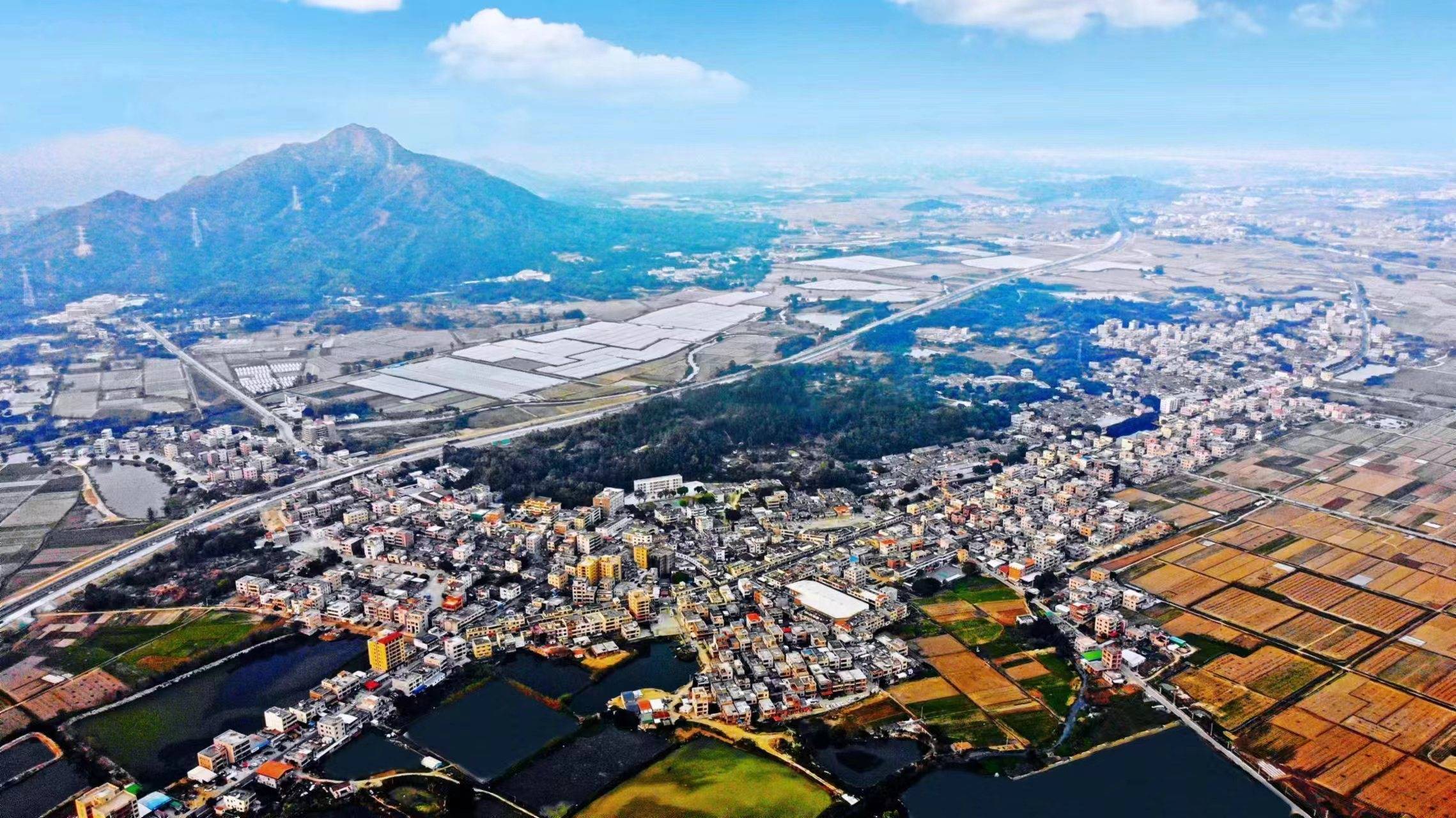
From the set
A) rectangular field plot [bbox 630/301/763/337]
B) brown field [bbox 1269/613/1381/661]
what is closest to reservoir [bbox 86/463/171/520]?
rectangular field plot [bbox 630/301/763/337]

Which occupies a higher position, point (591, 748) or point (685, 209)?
point (685, 209)

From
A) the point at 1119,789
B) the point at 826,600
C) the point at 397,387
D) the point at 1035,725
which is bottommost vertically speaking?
the point at 1119,789

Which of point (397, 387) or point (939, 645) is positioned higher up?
point (397, 387)

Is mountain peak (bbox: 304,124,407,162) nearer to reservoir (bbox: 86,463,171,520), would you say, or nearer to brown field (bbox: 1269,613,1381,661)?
reservoir (bbox: 86,463,171,520)

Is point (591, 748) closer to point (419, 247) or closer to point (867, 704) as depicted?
point (867, 704)

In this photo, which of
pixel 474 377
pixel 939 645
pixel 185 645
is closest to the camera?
pixel 939 645

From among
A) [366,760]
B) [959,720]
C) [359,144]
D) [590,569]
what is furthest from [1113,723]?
[359,144]

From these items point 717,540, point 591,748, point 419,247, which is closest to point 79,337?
point 419,247

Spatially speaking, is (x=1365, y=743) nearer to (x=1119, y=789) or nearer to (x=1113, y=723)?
(x=1113, y=723)
